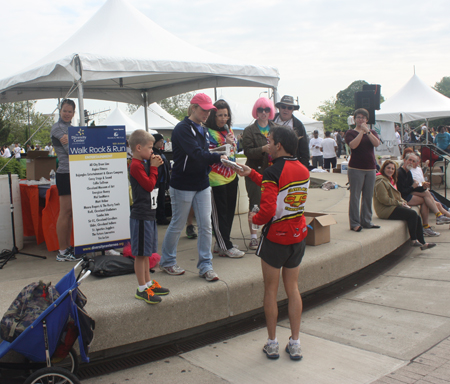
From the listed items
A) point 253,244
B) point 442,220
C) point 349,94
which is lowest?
point 442,220

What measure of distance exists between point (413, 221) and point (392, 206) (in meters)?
0.41

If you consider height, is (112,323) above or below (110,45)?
below

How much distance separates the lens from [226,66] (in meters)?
6.41

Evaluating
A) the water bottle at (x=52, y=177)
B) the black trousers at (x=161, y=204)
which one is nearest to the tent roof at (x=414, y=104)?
the black trousers at (x=161, y=204)

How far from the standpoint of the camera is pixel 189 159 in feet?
13.7

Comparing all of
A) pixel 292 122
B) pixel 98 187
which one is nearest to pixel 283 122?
pixel 292 122

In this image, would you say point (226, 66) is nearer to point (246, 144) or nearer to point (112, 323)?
point (246, 144)

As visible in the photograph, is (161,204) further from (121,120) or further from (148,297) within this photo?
(121,120)

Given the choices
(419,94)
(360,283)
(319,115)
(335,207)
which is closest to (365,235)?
(360,283)

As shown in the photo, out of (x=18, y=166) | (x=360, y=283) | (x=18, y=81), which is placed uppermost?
(x=18, y=81)

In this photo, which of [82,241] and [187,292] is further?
[82,241]

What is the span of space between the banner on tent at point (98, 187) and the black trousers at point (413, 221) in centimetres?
459

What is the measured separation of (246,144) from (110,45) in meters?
2.47

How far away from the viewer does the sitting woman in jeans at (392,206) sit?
6.97 metres
